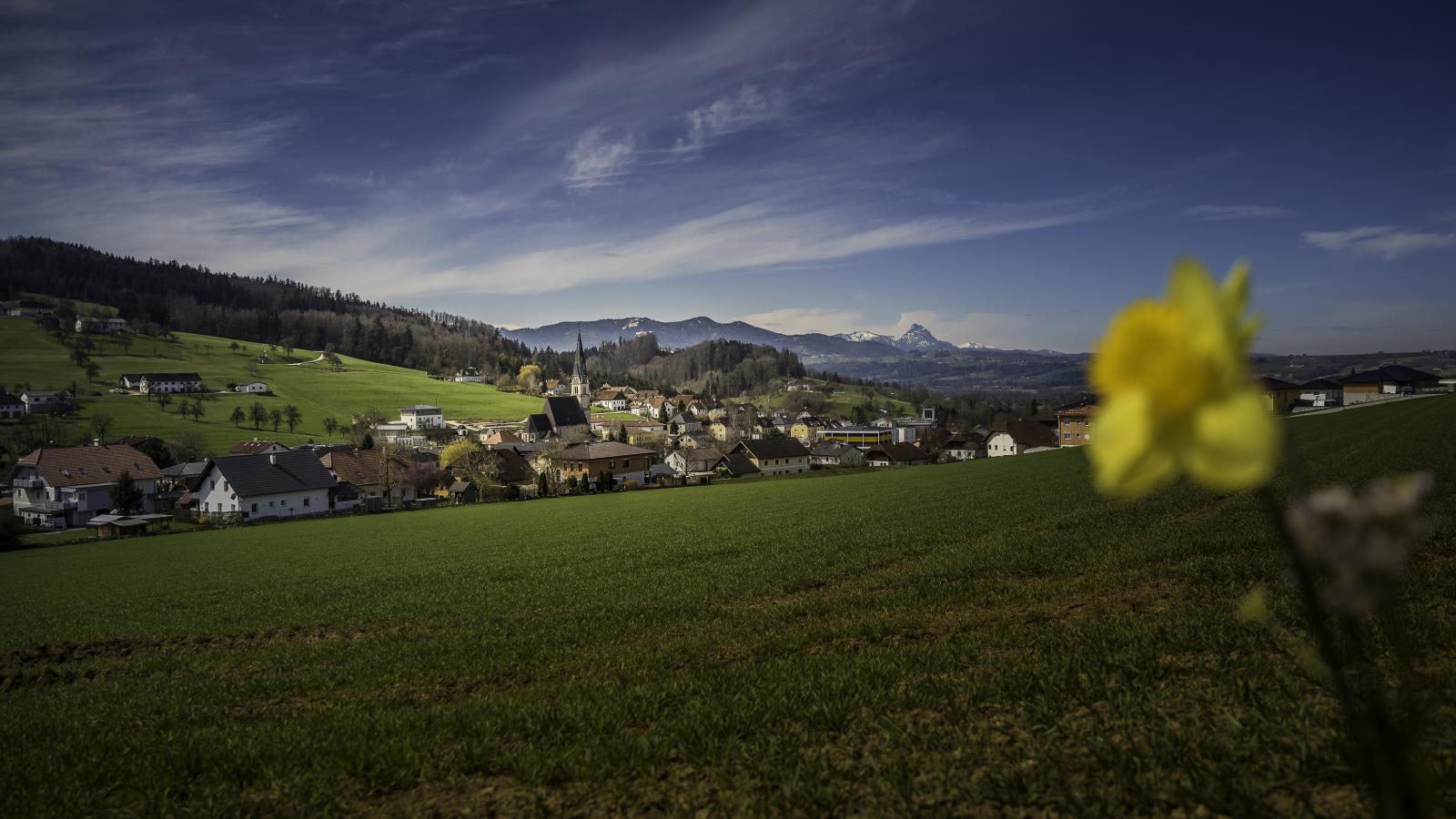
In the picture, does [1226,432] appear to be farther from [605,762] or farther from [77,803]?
[77,803]

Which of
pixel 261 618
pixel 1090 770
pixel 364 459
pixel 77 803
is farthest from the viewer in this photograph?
pixel 364 459

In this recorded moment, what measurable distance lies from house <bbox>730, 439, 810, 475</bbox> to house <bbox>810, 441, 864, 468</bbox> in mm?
5678

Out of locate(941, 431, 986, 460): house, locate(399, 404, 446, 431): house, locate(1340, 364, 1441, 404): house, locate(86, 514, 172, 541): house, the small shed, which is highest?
locate(399, 404, 446, 431): house

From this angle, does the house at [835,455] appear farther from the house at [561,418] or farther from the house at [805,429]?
the house at [561,418]

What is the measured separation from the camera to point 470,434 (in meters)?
121

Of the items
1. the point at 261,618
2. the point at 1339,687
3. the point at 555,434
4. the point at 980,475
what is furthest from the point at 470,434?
the point at 1339,687

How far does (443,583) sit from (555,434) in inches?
4242

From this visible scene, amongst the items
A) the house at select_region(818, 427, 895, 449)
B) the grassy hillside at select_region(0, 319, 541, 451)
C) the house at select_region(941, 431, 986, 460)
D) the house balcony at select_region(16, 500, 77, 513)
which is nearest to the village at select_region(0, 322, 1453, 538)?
the house balcony at select_region(16, 500, 77, 513)

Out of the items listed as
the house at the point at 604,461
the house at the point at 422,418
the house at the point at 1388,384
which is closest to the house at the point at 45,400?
the house at the point at 422,418

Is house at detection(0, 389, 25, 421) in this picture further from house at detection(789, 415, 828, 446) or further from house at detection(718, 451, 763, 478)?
house at detection(789, 415, 828, 446)

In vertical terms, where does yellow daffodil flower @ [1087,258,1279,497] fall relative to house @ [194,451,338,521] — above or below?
above

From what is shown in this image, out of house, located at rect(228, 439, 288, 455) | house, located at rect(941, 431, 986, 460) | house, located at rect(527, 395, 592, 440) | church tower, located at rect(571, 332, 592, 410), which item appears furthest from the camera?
church tower, located at rect(571, 332, 592, 410)

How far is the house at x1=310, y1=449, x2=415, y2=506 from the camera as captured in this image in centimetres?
7638

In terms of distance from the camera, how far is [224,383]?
138 metres
